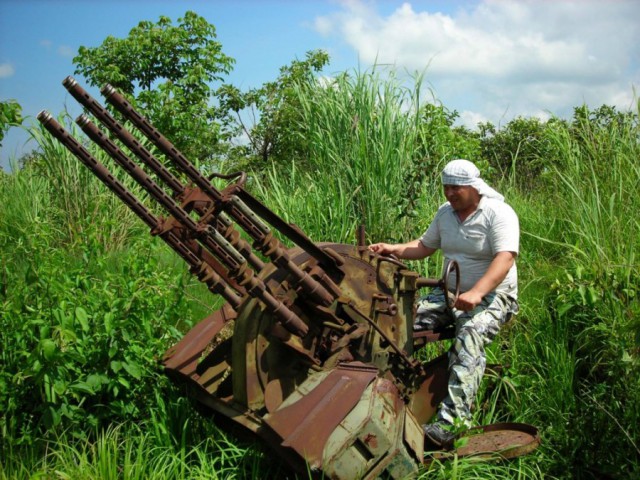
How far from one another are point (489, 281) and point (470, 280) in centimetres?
44

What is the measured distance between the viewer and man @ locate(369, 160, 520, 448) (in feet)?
14.5

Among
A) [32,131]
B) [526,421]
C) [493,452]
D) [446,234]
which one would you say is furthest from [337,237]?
[32,131]

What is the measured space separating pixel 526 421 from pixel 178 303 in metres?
2.78

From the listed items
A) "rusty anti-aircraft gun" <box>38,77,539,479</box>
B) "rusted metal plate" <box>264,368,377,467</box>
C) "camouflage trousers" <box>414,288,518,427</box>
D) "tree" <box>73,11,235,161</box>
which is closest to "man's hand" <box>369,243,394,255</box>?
"camouflage trousers" <box>414,288,518,427</box>

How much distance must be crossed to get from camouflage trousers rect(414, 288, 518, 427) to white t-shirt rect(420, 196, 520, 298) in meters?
0.15

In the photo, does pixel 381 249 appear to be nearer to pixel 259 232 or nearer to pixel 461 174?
pixel 461 174

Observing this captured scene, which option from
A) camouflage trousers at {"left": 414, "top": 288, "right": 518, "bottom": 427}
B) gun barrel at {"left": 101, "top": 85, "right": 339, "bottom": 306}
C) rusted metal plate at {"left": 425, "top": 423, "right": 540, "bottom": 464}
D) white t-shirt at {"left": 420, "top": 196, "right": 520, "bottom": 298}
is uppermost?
gun barrel at {"left": 101, "top": 85, "right": 339, "bottom": 306}

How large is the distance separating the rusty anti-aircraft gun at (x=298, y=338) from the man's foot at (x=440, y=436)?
0.11 meters

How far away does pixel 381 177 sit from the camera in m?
7.21

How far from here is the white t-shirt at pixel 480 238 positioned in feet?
15.2

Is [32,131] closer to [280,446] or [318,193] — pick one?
[318,193]

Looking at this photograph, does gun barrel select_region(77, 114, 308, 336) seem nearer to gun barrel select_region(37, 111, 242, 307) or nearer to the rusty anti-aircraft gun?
the rusty anti-aircraft gun

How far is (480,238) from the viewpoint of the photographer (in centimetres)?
478

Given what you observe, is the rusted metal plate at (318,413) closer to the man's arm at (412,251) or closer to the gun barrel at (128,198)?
the gun barrel at (128,198)
